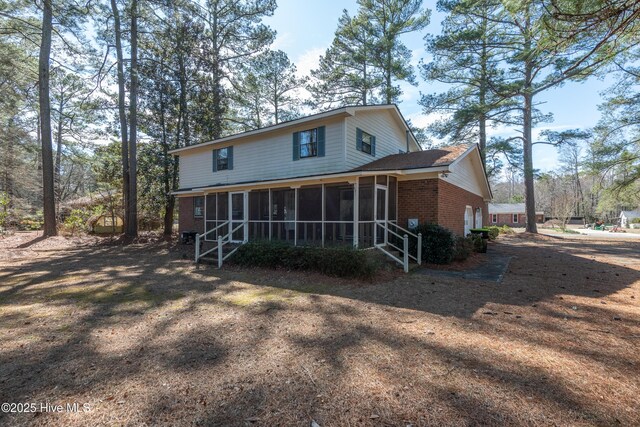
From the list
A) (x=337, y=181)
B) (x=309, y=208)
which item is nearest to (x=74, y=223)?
(x=309, y=208)

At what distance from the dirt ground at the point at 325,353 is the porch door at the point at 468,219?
679cm

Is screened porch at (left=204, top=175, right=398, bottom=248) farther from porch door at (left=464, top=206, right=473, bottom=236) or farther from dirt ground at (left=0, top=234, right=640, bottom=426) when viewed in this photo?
porch door at (left=464, top=206, right=473, bottom=236)

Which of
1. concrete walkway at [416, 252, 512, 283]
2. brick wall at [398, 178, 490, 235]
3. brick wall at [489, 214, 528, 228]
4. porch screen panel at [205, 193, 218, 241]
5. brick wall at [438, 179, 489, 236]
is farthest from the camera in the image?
brick wall at [489, 214, 528, 228]

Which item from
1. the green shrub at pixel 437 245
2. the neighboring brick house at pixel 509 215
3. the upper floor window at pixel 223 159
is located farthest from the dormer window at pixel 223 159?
the neighboring brick house at pixel 509 215

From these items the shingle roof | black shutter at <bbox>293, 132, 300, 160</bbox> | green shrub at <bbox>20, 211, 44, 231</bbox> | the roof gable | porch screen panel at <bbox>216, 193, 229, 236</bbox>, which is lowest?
green shrub at <bbox>20, 211, 44, 231</bbox>

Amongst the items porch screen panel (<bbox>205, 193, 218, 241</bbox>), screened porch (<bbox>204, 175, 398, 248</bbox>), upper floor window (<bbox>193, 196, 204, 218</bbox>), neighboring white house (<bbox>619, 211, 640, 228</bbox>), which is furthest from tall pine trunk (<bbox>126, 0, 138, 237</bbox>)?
neighboring white house (<bbox>619, 211, 640, 228</bbox>)

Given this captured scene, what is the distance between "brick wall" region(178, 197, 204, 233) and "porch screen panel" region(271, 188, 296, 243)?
5.83m

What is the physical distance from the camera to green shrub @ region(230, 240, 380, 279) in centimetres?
763

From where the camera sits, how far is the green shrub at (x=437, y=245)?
9422 mm

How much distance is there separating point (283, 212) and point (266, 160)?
2.54 m

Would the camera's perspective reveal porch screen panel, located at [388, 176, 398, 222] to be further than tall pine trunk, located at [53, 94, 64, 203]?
No

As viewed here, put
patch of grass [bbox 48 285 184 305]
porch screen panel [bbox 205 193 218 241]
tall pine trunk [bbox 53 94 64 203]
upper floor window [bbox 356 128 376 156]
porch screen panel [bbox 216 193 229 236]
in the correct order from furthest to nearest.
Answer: tall pine trunk [bbox 53 94 64 203]
porch screen panel [bbox 205 193 218 241]
porch screen panel [bbox 216 193 229 236]
upper floor window [bbox 356 128 376 156]
patch of grass [bbox 48 285 184 305]

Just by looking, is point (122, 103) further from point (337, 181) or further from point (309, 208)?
point (337, 181)

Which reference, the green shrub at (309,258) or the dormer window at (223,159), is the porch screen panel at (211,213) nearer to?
the dormer window at (223,159)
